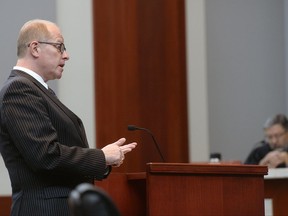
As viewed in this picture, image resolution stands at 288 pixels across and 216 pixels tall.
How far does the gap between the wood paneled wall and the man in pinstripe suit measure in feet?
12.2

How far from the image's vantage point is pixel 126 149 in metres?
3.78

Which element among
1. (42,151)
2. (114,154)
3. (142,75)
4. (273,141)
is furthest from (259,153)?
(42,151)

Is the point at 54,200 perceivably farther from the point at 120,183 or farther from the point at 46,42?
the point at 46,42

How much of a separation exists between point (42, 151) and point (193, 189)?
29.6 inches

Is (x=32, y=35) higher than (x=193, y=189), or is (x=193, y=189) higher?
(x=32, y=35)

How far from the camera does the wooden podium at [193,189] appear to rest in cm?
376

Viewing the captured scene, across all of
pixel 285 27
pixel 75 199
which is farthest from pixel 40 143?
pixel 285 27

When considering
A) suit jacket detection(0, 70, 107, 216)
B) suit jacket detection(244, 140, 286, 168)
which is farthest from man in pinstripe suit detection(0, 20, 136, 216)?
suit jacket detection(244, 140, 286, 168)

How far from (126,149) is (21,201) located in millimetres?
533

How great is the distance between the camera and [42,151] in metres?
3.58

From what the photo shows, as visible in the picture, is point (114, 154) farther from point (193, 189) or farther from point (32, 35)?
point (32, 35)

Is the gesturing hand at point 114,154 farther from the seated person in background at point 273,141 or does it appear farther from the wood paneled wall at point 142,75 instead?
the seated person in background at point 273,141

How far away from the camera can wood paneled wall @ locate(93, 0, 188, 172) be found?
7.67 m

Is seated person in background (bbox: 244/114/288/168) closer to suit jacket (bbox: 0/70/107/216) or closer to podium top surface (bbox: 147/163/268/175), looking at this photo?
podium top surface (bbox: 147/163/268/175)
